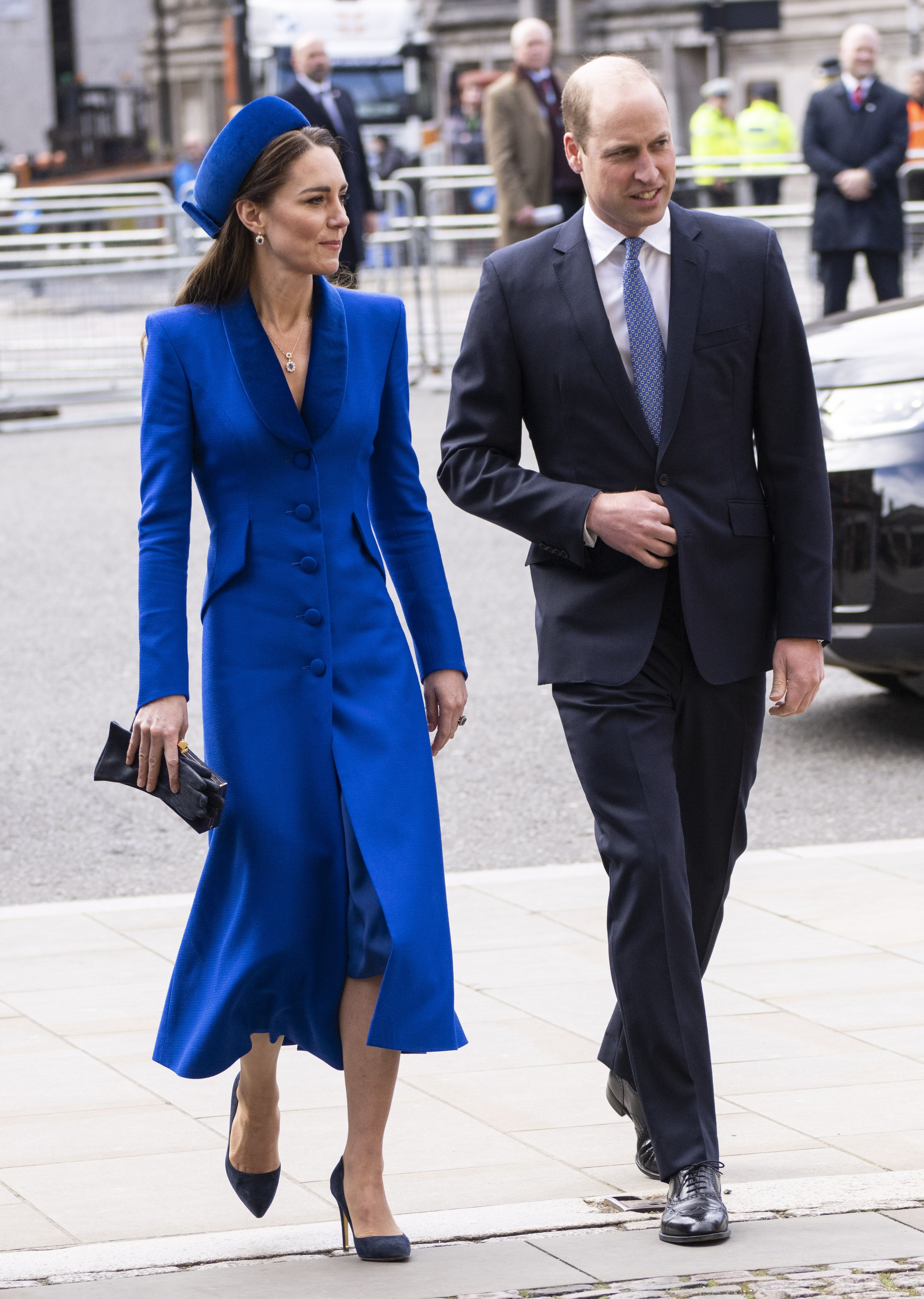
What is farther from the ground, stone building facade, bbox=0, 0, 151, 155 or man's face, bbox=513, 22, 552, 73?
stone building facade, bbox=0, 0, 151, 155

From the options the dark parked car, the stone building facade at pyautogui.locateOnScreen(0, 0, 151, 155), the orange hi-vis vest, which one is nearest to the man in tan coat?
the dark parked car

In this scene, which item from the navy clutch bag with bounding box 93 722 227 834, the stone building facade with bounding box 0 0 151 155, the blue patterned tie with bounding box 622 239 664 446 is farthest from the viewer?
the stone building facade with bounding box 0 0 151 155

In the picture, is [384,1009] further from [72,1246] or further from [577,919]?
[577,919]

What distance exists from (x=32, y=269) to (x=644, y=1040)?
13.8 metres

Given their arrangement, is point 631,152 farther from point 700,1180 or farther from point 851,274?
point 851,274

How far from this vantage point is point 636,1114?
13.0ft

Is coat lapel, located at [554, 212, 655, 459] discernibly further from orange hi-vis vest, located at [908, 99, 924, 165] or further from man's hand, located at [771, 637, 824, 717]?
orange hi-vis vest, located at [908, 99, 924, 165]

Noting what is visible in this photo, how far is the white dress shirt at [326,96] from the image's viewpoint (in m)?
14.2

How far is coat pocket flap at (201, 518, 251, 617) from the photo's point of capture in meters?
3.64

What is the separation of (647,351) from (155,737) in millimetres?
1041

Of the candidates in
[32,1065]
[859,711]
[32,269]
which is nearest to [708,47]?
[32,269]

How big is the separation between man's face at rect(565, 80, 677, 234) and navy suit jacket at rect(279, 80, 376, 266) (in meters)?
9.84

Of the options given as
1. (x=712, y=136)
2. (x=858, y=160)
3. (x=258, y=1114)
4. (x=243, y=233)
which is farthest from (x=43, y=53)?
(x=258, y=1114)

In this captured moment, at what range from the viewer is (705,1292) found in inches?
133
